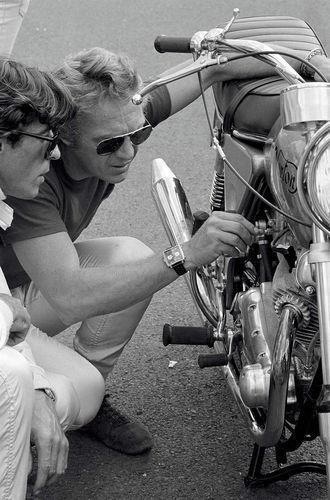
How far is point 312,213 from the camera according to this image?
1.69m

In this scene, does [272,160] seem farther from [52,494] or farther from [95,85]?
[52,494]

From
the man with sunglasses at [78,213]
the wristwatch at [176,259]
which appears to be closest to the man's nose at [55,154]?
the man with sunglasses at [78,213]

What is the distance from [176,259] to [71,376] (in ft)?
1.47

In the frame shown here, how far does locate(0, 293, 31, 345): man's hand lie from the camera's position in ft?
6.61

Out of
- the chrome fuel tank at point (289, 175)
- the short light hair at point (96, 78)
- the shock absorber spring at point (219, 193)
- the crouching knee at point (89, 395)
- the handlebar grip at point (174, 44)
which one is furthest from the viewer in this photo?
the shock absorber spring at point (219, 193)

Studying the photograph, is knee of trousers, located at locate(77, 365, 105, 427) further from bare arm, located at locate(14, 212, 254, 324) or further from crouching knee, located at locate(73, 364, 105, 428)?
bare arm, located at locate(14, 212, 254, 324)

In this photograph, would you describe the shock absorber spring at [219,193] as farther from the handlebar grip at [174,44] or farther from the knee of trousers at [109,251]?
the handlebar grip at [174,44]

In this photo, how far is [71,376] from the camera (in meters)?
2.38

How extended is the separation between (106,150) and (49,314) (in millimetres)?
512

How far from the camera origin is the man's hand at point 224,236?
81.3 inches

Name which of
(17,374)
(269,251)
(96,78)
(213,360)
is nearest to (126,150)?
(96,78)

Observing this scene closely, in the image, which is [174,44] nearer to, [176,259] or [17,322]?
[176,259]

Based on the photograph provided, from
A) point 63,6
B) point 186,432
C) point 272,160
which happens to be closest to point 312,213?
point 272,160

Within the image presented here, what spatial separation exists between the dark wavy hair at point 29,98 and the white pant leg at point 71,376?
1.99 feet
